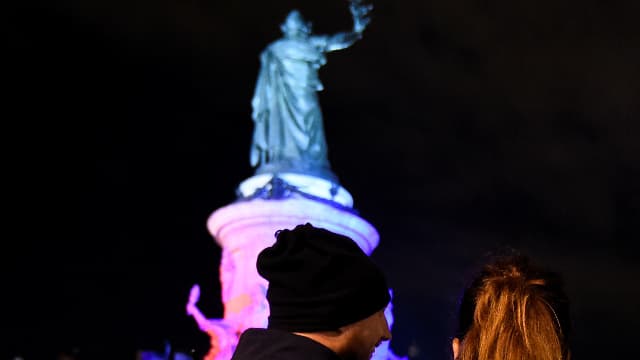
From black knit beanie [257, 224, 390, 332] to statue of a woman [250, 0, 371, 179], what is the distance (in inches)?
515

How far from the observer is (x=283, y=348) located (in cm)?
212

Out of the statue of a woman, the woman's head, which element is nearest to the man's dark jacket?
the woman's head

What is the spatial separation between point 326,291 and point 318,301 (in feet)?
0.11

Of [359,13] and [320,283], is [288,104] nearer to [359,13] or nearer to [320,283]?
[359,13]

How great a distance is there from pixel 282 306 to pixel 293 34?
14456mm

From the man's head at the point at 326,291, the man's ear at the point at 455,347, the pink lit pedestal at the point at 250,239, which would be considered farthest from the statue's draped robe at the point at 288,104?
the man's head at the point at 326,291

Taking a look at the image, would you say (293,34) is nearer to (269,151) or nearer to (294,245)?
(269,151)

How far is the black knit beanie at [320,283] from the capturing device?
2154mm

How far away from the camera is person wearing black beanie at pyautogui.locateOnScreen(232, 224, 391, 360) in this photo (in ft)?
7.04

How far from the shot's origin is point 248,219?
14.1 metres

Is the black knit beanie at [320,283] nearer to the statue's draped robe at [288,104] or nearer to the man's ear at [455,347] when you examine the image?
the man's ear at [455,347]

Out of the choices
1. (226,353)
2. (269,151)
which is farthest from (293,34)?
(226,353)

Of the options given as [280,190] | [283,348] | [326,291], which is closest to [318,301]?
[326,291]

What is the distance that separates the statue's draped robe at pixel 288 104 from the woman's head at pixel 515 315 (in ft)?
42.0
